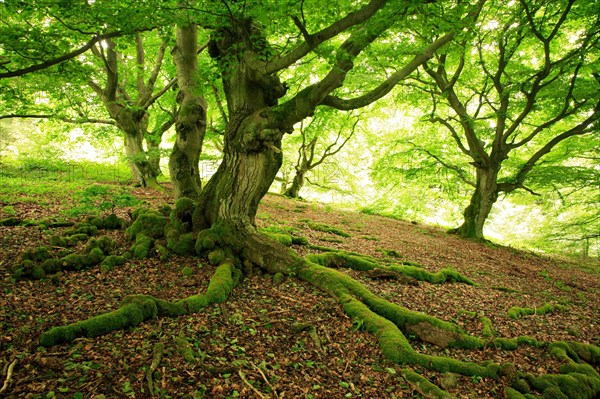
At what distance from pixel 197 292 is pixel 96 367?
2042 mm

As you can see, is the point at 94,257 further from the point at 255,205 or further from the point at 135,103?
the point at 135,103

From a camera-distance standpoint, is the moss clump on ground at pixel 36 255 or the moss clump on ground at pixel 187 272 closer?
the moss clump on ground at pixel 36 255

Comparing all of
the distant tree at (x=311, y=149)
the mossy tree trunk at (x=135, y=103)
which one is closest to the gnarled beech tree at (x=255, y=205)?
the mossy tree trunk at (x=135, y=103)

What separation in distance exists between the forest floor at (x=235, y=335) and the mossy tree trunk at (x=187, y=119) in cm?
197

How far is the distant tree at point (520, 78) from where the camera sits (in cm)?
990

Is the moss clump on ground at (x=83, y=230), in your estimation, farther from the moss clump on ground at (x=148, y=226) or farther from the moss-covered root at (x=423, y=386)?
the moss-covered root at (x=423, y=386)

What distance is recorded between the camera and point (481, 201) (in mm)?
14875

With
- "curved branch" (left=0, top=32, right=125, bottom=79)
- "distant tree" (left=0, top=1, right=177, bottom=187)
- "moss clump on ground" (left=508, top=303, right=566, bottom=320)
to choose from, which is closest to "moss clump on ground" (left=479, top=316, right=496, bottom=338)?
"moss clump on ground" (left=508, top=303, right=566, bottom=320)

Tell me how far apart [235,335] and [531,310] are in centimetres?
609

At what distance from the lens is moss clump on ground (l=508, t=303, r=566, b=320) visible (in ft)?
20.9

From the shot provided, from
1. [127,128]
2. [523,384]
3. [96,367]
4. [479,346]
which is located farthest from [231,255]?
[127,128]

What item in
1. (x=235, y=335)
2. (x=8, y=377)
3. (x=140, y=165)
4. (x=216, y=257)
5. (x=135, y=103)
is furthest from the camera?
(x=140, y=165)

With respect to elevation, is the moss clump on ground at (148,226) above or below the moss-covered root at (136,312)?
above

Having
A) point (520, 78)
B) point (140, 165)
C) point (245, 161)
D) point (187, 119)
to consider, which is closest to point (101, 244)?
point (245, 161)
